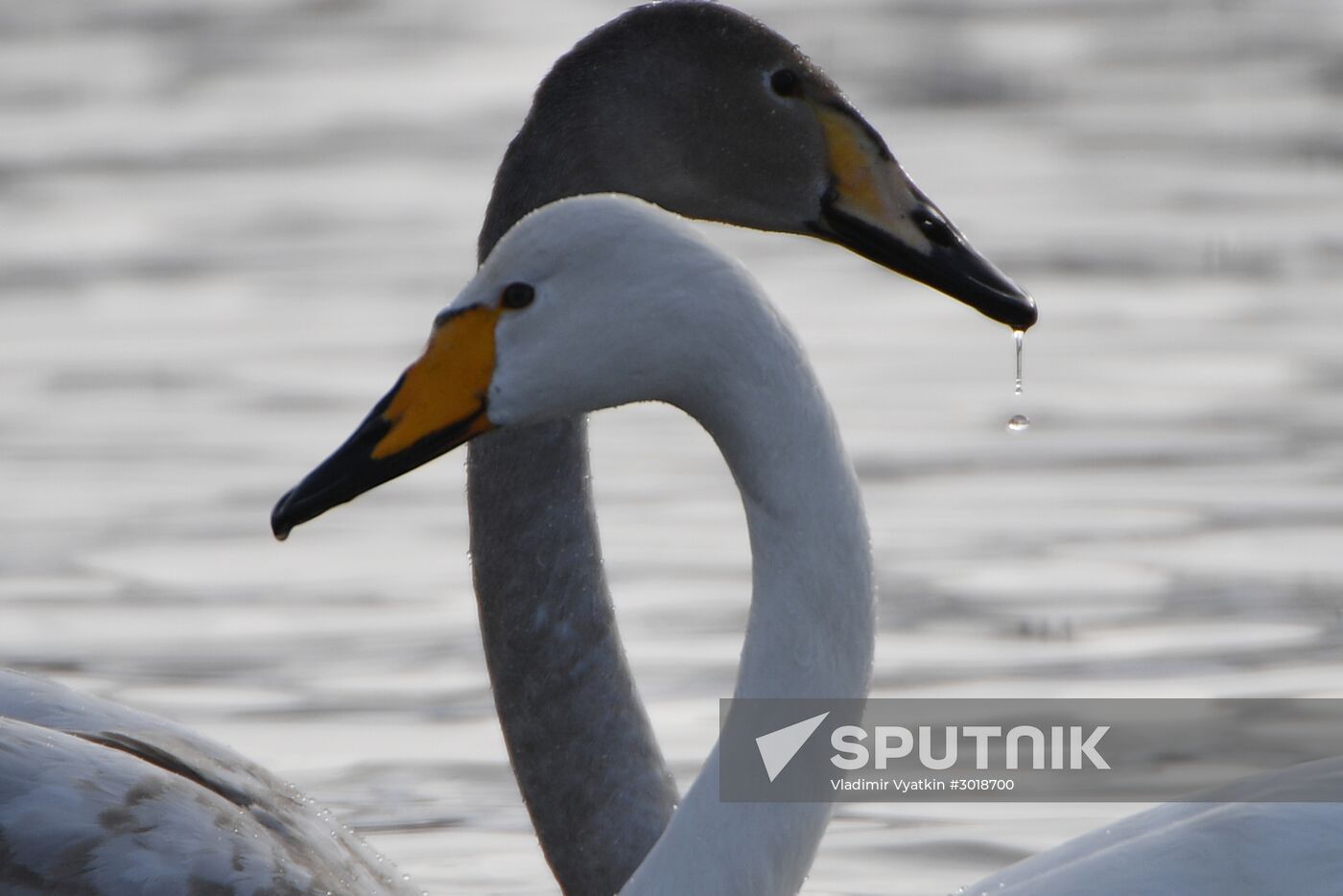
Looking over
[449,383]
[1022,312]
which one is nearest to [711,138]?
[1022,312]

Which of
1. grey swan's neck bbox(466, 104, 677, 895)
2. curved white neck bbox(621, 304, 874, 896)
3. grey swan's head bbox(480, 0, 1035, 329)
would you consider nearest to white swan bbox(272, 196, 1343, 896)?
curved white neck bbox(621, 304, 874, 896)

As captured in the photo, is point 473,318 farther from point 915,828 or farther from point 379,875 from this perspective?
point 915,828

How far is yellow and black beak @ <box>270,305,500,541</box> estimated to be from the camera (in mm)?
3883

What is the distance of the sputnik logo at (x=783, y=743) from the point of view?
12.3 ft

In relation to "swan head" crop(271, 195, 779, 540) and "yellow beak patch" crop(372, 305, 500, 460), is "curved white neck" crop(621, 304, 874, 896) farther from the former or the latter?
"yellow beak patch" crop(372, 305, 500, 460)

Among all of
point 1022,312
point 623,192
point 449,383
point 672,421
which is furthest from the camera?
point 672,421

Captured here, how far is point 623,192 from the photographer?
500 cm

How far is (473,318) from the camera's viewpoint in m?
3.87

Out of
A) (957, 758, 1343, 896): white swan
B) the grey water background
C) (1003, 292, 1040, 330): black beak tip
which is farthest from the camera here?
the grey water background

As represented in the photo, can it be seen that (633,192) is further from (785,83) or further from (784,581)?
(784,581)

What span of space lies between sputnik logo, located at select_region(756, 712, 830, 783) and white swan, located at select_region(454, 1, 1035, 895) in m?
1.03

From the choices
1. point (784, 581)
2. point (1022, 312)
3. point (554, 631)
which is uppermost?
point (1022, 312)

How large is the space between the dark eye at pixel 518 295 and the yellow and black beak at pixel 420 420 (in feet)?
0.09

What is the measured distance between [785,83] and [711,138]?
163 millimetres
